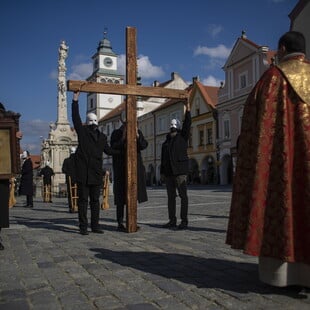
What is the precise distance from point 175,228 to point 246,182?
155 inches

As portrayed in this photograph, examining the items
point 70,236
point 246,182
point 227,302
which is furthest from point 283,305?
point 70,236

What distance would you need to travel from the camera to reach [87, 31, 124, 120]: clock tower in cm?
8431

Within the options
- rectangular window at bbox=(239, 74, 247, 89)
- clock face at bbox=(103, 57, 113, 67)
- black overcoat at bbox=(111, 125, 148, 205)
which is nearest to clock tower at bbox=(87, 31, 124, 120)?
clock face at bbox=(103, 57, 113, 67)

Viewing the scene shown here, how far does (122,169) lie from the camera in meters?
7.19

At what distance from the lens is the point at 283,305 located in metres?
2.87

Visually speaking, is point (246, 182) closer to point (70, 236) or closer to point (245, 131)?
point (245, 131)

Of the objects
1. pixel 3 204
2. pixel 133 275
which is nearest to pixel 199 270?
pixel 133 275

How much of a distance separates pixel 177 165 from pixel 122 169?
954mm

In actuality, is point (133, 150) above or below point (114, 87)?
below

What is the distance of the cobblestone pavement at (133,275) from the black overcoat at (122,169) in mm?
1032

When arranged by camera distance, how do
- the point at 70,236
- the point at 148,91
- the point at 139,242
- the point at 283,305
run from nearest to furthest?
the point at 283,305 < the point at 139,242 < the point at 70,236 < the point at 148,91

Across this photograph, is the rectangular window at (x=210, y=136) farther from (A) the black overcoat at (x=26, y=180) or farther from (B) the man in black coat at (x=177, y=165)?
(B) the man in black coat at (x=177, y=165)

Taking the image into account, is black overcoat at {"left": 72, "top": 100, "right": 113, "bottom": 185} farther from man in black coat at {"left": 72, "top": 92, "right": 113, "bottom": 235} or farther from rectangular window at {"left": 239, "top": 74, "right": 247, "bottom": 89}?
rectangular window at {"left": 239, "top": 74, "right": 247, "bottom": 89}

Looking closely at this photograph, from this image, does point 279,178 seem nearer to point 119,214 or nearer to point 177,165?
point 177,165
